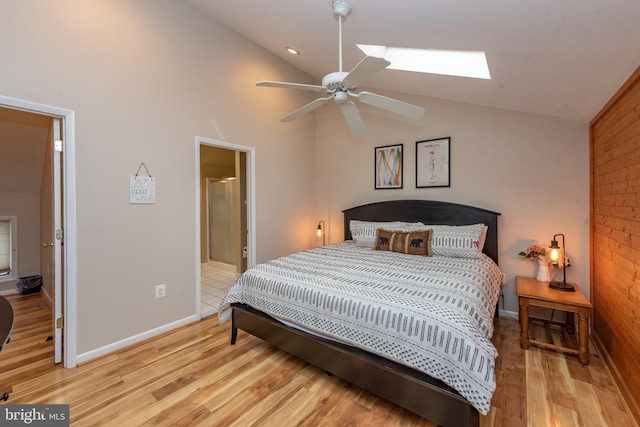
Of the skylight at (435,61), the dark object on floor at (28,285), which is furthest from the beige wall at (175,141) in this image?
the dark object on floor at (28,285)

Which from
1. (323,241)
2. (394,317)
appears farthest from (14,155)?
(394,317)

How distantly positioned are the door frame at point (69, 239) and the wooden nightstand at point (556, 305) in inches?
146

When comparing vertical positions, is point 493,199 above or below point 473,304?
above

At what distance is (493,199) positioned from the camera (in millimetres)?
3225

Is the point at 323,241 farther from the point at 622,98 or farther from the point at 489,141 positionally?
the point at 622,98

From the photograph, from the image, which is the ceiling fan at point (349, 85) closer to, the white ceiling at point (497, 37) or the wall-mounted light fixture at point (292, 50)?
the white ceiling at point (497, 37)

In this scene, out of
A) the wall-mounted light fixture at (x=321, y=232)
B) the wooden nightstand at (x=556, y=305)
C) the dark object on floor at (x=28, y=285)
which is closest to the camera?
the wooden nightstand at (x=556, y=305)

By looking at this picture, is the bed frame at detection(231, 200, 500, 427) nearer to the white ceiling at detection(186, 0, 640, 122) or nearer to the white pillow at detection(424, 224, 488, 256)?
the white pillow at detection(424, 224, 488, 256)

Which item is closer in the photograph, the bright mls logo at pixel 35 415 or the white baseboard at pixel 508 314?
the bright mls logo at pixel 35 415

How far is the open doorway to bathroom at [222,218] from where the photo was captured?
447cm

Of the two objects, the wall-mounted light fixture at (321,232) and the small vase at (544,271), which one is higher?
the wall-mounted light fixture at (321,232)

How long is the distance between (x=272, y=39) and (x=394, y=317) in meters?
3.25

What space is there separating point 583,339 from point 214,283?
4.43 m

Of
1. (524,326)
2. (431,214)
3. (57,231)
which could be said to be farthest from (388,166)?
(57,231)
